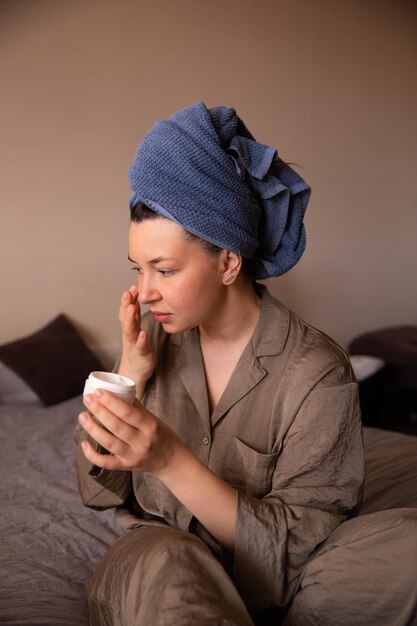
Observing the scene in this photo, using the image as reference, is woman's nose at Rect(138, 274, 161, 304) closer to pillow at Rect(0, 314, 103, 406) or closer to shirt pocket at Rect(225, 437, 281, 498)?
shirt pocket at Rect(225, 437, 281, 498)

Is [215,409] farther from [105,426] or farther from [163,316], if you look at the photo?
[105,426]

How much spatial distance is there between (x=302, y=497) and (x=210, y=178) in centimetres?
63

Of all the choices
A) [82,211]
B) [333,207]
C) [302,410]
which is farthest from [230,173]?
[333,207]

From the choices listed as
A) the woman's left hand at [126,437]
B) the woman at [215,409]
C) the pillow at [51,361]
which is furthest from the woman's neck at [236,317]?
the pillow at [51,361]

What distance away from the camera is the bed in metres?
1.34

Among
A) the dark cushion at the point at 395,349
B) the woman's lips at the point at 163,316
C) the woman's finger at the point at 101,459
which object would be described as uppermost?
the woman's lips at the point at 163,316

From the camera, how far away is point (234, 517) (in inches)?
43.7

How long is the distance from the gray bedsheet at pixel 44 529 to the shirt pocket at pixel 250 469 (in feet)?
1.38

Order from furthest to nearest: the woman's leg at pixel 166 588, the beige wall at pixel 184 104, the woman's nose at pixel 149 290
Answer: the beige wall at pixel 184 104, the woman's nose at pixel 149 290, the woman's leg at pixel 166 588

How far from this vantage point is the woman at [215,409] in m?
1.00

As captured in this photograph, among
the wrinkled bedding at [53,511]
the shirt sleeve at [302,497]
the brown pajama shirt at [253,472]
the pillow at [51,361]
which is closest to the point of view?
the brown pajama shirt at [253,472]

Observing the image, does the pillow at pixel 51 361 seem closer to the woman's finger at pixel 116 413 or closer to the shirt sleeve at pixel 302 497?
the shirt sleeve at pixel 302 497

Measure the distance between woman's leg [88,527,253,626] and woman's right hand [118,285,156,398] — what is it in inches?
13.6

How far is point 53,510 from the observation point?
176 centimetres
